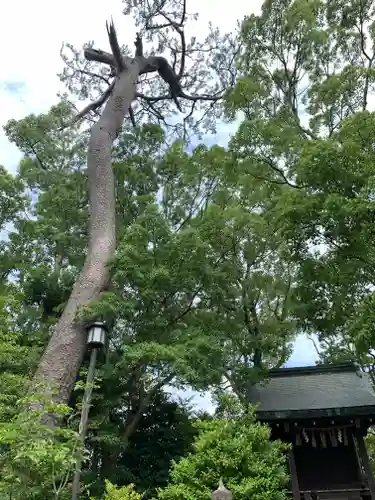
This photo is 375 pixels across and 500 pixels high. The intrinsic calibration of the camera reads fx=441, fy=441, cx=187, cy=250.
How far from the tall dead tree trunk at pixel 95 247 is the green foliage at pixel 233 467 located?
2317mm

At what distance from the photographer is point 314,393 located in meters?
10.3

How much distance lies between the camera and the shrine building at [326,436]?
28.1 ft

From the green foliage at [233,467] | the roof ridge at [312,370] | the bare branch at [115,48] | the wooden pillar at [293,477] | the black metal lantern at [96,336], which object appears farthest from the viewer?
the bare branch at [115,48]

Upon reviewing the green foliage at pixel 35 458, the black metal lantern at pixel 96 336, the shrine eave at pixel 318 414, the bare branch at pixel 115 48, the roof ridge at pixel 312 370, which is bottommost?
the green foliage at pixel 35 458

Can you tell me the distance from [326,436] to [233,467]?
362 cm

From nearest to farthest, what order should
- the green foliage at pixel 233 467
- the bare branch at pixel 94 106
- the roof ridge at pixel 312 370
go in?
1. the green foliage at pixel 233 467
2. the roof ridge at pixel 312 370
3. the bare branch at pixel 94 106

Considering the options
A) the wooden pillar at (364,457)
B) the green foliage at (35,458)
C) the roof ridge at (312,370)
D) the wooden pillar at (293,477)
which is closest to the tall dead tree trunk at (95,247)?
the green foliage at (35,458)

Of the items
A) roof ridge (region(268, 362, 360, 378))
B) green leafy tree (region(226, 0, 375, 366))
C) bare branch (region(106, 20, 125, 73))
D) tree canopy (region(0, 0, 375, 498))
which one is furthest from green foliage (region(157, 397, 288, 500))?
bare branch (region(106, 20, 125, 73))

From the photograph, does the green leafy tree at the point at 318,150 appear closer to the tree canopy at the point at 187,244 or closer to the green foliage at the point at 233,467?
the tree canopy at the point at 187,244

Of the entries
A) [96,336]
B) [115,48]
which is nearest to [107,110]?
[115,48]

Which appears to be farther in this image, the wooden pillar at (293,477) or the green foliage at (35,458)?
the wooden pillar at (293,477)

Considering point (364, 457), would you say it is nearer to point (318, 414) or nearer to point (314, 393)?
point (318, 414)

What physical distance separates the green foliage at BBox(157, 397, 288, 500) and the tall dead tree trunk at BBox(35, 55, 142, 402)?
2.32 metres

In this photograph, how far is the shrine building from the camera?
856 centimetres
